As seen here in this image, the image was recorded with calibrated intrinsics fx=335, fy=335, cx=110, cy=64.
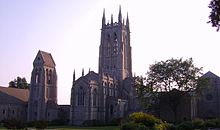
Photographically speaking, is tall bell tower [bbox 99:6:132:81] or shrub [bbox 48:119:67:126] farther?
tall bell tower [bbox 99:6:132:81]

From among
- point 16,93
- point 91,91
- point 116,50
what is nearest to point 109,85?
point 91,91

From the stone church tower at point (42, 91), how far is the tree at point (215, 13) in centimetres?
7104

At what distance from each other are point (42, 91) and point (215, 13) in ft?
236

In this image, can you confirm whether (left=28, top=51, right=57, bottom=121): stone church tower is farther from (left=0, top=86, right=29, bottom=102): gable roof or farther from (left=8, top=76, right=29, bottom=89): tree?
(left=8, top=76, right=29, bottom=89): tree

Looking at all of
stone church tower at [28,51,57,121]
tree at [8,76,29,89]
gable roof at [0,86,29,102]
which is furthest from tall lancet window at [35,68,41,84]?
tree at [8,76,29,89]

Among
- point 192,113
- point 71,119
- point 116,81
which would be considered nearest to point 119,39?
point 116,81

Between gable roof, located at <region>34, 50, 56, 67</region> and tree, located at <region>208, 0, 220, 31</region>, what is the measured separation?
7235 centimetres

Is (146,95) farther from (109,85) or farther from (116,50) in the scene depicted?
(116,50)

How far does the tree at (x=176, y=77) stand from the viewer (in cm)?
5131

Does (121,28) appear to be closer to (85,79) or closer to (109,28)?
(109,28)

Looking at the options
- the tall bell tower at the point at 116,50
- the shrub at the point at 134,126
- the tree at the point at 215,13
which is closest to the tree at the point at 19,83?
the tall bell tower at the point at 116,50

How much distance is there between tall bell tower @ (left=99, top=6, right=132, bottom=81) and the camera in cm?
8638

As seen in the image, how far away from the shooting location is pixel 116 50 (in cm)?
8844

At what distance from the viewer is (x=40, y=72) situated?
8031cm
